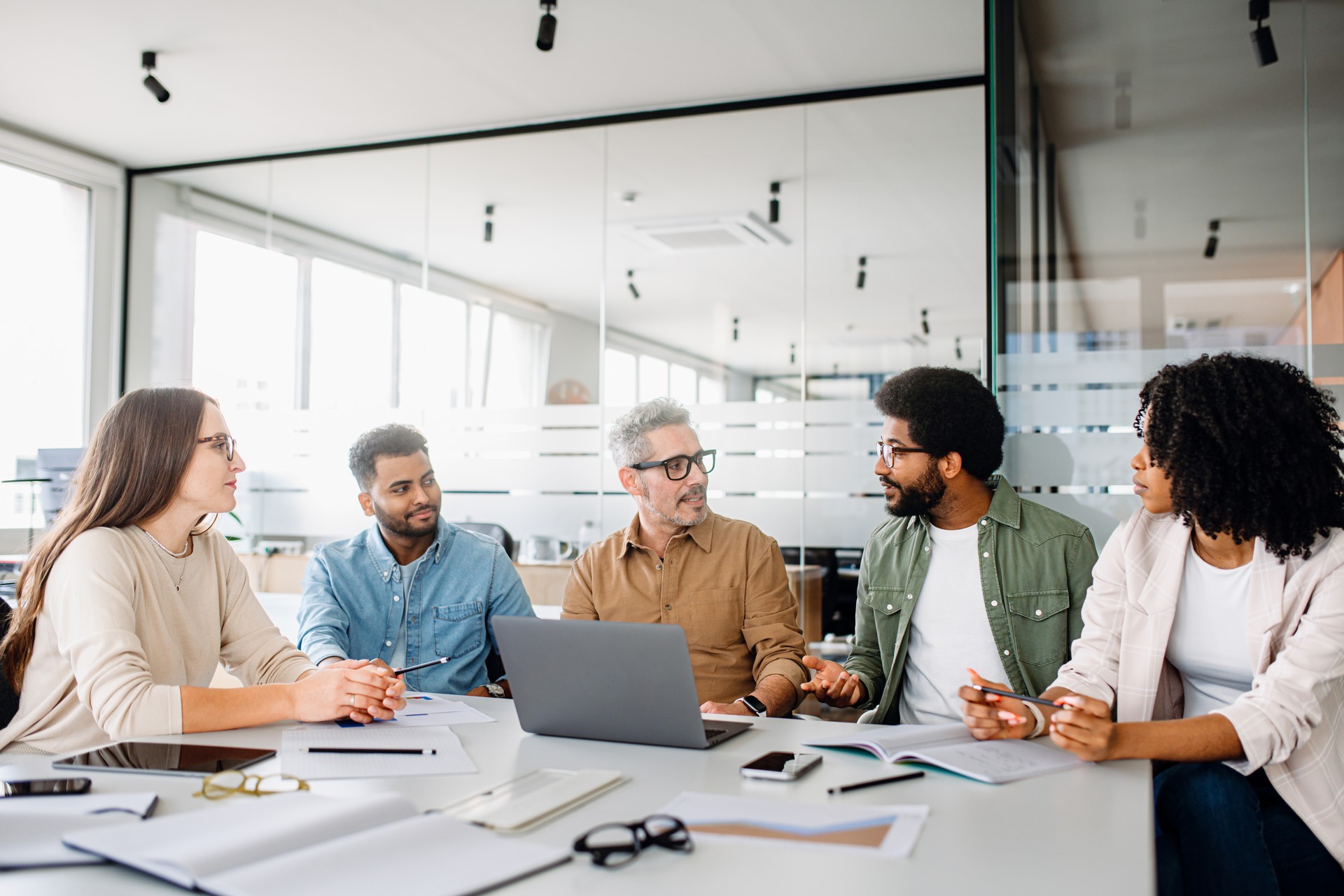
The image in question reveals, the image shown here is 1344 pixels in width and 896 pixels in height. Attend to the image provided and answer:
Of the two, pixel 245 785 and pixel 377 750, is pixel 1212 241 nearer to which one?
pixel 377 750

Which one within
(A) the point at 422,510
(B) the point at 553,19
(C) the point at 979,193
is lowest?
(A) the point at 422,510

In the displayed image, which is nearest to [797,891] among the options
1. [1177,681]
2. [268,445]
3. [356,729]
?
[356,729]

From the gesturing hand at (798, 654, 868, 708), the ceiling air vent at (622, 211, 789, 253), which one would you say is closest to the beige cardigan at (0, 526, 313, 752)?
the gesturing hand at (798, 654, 868, 708)

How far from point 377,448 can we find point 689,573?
33.3 inches

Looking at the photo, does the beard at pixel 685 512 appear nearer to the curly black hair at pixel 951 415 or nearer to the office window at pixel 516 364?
the curly black hair at pixel 951 415

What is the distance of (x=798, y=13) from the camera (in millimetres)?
3533

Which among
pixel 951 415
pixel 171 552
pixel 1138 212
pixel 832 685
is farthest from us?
pixel 1138 212

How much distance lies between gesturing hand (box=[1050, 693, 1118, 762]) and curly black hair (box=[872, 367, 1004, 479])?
2.92ft

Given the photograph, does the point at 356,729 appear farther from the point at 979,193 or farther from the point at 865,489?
the point at 979,193

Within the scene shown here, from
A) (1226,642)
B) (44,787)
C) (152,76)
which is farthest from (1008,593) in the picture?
(152,76)

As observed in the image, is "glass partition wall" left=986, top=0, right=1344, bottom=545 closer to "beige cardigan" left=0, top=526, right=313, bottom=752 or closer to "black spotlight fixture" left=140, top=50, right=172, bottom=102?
"beige cardigan" left=0, top=526, right=313, bottom=752

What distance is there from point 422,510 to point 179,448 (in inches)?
29.2

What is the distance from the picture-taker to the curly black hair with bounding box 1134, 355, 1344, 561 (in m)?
1.63

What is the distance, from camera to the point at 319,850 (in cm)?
99
